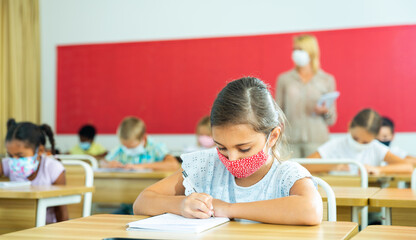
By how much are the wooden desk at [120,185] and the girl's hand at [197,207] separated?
2.03 m

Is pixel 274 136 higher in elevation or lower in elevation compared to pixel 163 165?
higher

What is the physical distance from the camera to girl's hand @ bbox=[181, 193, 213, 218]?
145 cm

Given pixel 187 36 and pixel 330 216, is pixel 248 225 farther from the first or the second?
pixel 187 36

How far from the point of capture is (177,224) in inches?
51.8

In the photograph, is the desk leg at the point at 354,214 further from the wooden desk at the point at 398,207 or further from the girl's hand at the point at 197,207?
the girl's hand at the point at 197,207

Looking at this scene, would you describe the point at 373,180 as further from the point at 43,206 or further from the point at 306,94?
the point at 43,206

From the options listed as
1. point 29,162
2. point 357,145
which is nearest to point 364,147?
point 357,145

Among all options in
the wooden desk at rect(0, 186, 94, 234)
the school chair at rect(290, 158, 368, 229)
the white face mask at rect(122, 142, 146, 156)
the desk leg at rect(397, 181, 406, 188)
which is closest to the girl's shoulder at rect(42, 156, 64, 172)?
the wooden desk at rect(0, 186, 94, 234)

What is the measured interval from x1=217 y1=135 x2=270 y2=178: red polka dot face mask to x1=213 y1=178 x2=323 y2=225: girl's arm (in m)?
0.17

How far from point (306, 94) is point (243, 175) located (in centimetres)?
318

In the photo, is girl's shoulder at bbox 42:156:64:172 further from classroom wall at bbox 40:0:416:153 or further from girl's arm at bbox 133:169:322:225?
classroom wall at bbox 40:0:416:153

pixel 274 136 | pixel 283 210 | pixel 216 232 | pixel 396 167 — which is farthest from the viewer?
pixel 396 167

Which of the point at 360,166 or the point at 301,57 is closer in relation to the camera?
the point at 360,166

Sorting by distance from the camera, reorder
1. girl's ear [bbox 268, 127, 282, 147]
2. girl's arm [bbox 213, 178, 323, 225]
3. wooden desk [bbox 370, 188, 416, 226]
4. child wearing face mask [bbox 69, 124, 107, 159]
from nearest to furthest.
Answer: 1. girl's arm [bbox 213, 178, 323, 225]
2. girl's ear [bbox 268, 127, 282, 147]
3. wooden desk [bbox 370, 188, 416, 226]
4. child wearing face mask [bbox 69, 124, 107, 159]
